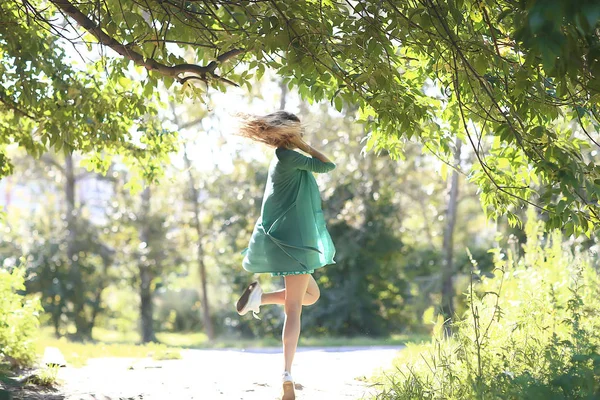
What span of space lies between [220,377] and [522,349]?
7.94 ft

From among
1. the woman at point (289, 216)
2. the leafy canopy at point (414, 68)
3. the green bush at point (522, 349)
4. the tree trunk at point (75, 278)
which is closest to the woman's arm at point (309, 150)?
the woman at point (289, 216)

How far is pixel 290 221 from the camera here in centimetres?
516

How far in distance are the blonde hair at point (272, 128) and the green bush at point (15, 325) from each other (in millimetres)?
2863

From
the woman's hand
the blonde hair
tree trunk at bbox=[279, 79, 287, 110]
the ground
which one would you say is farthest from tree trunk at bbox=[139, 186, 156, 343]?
the woman's hand

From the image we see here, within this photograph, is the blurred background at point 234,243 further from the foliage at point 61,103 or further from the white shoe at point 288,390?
the white shoe at point 288,390

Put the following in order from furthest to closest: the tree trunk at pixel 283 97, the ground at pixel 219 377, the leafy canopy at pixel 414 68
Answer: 1. the tree trunk at pixel 283 97
2. the ground at pixel 219 377
3. the leafy canopy at pixel 414 68

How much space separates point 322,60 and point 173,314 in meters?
18.4

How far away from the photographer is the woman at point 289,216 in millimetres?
5055

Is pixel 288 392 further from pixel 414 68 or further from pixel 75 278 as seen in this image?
pixel 75 278

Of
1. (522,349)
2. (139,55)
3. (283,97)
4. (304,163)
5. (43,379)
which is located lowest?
(43,379)

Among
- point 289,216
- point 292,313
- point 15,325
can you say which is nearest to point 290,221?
point 289,216

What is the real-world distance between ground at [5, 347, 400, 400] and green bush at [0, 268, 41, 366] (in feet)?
1.27

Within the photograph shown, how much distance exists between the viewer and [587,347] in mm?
4273

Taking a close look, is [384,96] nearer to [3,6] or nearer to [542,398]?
[542,398]
